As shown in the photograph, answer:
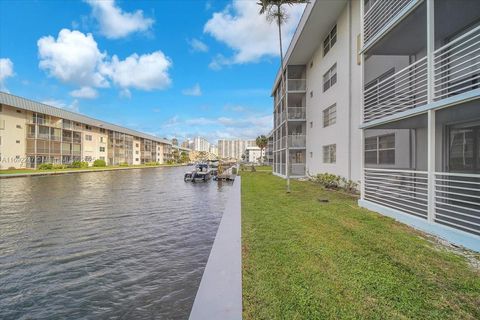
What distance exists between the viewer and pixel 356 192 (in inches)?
554

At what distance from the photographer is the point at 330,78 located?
1869 centimetres

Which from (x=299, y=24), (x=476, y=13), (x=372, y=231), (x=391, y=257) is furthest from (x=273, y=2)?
(x=391, y=257)

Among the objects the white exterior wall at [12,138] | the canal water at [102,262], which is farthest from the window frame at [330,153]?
the white exterior wall at [12,138]

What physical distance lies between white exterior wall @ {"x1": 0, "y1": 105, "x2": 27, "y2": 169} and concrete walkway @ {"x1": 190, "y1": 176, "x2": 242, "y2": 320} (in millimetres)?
48257

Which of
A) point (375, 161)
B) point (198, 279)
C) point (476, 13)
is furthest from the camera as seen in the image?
point (375, 161)

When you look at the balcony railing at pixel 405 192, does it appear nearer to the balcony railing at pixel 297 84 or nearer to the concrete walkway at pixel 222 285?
the concrete walkway at pixel 222 285

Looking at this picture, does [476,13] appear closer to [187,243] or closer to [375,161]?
[375,161]

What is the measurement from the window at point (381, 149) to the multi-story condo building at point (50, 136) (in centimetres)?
4765

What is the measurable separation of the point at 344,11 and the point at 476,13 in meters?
9.58

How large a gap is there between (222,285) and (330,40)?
19238 mm

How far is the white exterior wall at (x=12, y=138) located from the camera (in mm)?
39500

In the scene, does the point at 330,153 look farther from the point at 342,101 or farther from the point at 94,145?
the point at 94,145

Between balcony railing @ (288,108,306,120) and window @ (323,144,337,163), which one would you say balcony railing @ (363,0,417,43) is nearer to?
window @ (323,144,337,163)

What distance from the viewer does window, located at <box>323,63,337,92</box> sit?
17.9 m
